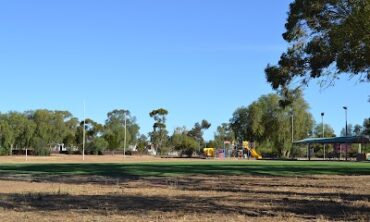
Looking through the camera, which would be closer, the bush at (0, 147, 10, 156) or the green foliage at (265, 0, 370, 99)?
the green foliage at (265, 0, 370, 99)

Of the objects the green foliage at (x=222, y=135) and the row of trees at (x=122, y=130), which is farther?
the green foliage at (x=222, y=135)

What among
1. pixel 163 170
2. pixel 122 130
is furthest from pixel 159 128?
pixel 163 170

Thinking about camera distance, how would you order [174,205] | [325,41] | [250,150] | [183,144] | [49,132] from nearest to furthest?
1. [174,205]
2. [325,41]
3. [250,150]
4. [49,132]
5. [183,144]

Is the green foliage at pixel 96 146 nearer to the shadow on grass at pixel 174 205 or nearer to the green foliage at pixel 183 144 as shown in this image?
the green foliage at pixel 183 144

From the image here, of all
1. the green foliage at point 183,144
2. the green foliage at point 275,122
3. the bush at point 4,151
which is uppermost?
the green foliage at point 275,122

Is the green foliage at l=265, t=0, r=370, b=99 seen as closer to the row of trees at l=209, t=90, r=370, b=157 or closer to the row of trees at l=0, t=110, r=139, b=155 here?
the row of trees at l=0, t=110, r=139, b=155

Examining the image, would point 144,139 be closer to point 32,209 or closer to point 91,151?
point 91,151

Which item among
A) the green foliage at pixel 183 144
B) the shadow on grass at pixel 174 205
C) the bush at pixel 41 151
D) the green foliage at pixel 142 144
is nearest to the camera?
the shadow on grass at pixel 174 205

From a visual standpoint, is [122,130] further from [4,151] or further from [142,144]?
[4,151]

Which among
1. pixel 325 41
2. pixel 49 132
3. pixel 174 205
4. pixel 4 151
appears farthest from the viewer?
pixel 49 132

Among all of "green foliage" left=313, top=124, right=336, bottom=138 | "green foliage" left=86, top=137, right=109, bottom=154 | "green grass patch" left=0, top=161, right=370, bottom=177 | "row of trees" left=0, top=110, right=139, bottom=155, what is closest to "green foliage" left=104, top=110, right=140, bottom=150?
"row of trees" left=0, top=110, right=139, bottom=155

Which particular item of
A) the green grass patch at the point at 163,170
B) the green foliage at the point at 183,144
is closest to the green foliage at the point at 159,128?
the green foliage at the point at 183,144

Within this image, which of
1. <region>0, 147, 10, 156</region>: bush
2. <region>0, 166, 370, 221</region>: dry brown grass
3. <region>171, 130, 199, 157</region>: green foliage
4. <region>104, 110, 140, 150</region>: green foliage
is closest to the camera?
<region>0, 166, 370, 221</region>: dry brown grass

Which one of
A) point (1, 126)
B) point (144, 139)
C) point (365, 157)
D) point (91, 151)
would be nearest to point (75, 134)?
point (91, 151)
